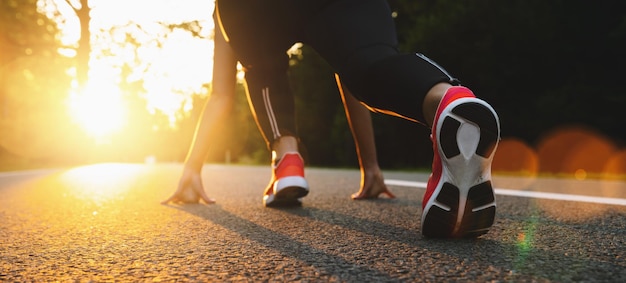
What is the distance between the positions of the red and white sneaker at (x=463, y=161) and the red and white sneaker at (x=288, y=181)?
105 cm

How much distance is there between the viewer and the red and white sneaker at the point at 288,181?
258 cm

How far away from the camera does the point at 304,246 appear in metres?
1.63

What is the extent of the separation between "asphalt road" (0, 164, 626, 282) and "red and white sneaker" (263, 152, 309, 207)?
0.07 metres

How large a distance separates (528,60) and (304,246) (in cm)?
1898

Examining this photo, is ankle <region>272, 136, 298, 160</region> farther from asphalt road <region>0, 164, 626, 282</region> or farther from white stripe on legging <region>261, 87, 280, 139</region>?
asphalt road <region>0, 164, 626, 282</region>

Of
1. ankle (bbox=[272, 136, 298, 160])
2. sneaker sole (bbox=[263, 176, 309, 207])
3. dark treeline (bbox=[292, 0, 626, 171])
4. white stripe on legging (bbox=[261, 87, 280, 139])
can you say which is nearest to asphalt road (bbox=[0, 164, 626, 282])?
sneaker sole (bbox=[263, 176, 309, 207])

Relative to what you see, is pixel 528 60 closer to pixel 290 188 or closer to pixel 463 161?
pixel 290 188

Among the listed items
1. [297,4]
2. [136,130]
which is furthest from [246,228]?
[136,130]

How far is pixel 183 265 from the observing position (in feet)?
4.50

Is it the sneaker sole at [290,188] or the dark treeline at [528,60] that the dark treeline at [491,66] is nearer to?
the dark treeline at [528,60]

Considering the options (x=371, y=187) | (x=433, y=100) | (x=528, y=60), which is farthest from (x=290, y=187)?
(x=528, y=60)

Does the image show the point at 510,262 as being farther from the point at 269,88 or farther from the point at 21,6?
the point at 21,6

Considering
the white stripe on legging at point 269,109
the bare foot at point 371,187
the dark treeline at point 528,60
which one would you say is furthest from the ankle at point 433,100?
the dark treeline at point 528,60

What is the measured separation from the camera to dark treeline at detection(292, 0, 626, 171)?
17.1 meters
